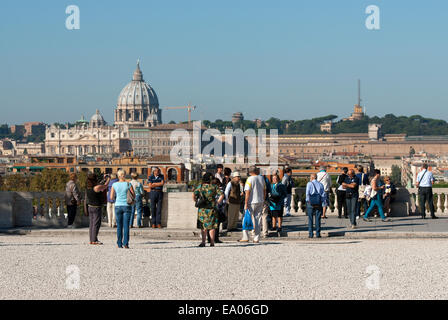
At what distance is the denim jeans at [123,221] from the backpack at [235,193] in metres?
1.90

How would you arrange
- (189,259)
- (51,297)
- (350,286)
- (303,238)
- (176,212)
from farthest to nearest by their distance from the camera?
(176,212) → (303,238) → (189,259) → (350,286) → (51,297)

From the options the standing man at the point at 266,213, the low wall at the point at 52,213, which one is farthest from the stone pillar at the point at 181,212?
the standing man at the point at 266,213

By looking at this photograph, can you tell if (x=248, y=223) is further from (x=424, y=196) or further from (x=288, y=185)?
(x=424, y=196)

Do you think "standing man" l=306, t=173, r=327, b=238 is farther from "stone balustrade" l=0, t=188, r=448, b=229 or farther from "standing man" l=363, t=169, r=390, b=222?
"standing man" l=363, t=169, r=390, b=222

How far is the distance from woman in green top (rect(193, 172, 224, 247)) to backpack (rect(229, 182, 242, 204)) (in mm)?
1105

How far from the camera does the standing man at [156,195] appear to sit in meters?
15.6

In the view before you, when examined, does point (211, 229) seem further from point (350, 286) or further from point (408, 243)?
point (350, 286)

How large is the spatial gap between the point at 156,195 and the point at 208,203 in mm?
2831

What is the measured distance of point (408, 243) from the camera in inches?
535

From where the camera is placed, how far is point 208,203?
1298 centimetres

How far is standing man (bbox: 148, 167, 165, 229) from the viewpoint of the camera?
1555 centimetres

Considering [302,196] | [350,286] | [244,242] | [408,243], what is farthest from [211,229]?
[302,196]
